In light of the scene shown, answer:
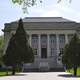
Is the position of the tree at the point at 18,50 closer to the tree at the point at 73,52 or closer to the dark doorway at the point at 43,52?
the tree at the point at 73,52

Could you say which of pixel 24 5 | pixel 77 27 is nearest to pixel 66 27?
pixel 77 27

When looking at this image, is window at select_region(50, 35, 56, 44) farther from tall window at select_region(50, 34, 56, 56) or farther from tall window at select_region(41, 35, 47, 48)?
tall window at select_region(41, 35, 47, 48)

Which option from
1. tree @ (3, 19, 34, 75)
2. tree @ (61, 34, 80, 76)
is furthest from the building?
tree @ (61, 34, 80, 76)

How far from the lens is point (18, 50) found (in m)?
50.1

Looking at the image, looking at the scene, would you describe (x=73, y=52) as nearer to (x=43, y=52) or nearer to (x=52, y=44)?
(x=52, y=44)

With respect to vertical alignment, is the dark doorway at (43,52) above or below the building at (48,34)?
below

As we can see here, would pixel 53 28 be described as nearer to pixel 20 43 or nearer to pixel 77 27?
pixel 77 27

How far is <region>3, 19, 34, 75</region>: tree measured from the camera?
4912cm

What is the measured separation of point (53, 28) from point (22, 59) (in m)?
39.6

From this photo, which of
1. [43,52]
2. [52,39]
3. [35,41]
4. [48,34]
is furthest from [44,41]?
[43,52]

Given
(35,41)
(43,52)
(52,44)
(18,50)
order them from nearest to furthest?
(18,50), (52,44), (43,52), (35,41)

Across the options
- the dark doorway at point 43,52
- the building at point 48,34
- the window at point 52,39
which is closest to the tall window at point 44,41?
the building at point 48,34

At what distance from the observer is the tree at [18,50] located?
4912 centimetres

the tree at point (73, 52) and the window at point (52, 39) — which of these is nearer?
the tree at point (73, 52)
